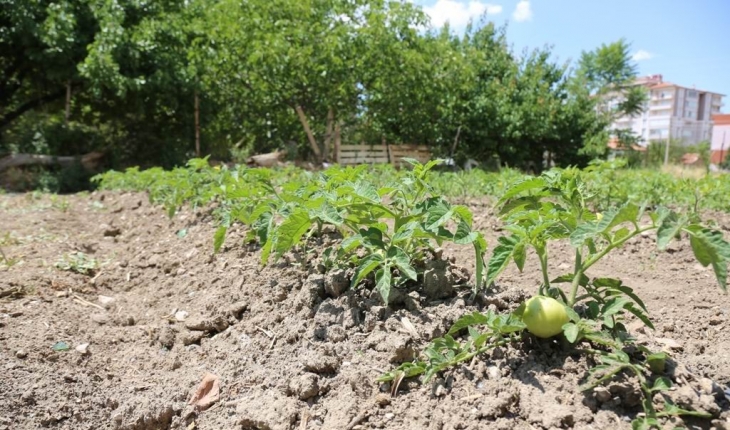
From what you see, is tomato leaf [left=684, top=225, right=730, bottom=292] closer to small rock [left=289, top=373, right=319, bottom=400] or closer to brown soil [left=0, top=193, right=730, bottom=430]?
brown soil [left=0, top=193, right=730, bottom=430]

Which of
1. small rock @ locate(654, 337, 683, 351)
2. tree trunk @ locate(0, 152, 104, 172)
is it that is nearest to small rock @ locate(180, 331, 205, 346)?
small rock @ locate(654, 337, 683, 351)

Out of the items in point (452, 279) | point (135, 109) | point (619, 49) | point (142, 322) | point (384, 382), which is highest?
point (619, 49)

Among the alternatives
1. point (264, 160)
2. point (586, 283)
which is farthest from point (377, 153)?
point (586, 283)

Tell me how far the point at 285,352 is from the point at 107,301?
1.37 metres

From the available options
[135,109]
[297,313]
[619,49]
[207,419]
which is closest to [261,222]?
[297,313]

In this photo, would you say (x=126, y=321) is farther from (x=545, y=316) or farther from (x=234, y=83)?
(x=234, y=83)

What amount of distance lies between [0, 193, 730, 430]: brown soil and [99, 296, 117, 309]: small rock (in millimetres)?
25

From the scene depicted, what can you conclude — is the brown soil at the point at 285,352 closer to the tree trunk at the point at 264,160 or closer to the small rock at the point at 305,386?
the small rock at the point at 305,386

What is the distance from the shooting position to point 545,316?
1.35 metres

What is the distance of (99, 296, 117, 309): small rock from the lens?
2.62 metres

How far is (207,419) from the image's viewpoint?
1.56 m

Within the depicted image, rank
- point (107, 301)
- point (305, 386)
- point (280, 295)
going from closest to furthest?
1. point (305, 386)
2. point (280, 295)
3. point (107, 301)

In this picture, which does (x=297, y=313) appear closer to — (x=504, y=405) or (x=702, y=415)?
(x=504, y=405)

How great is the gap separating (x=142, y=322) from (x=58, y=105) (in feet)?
44.5
